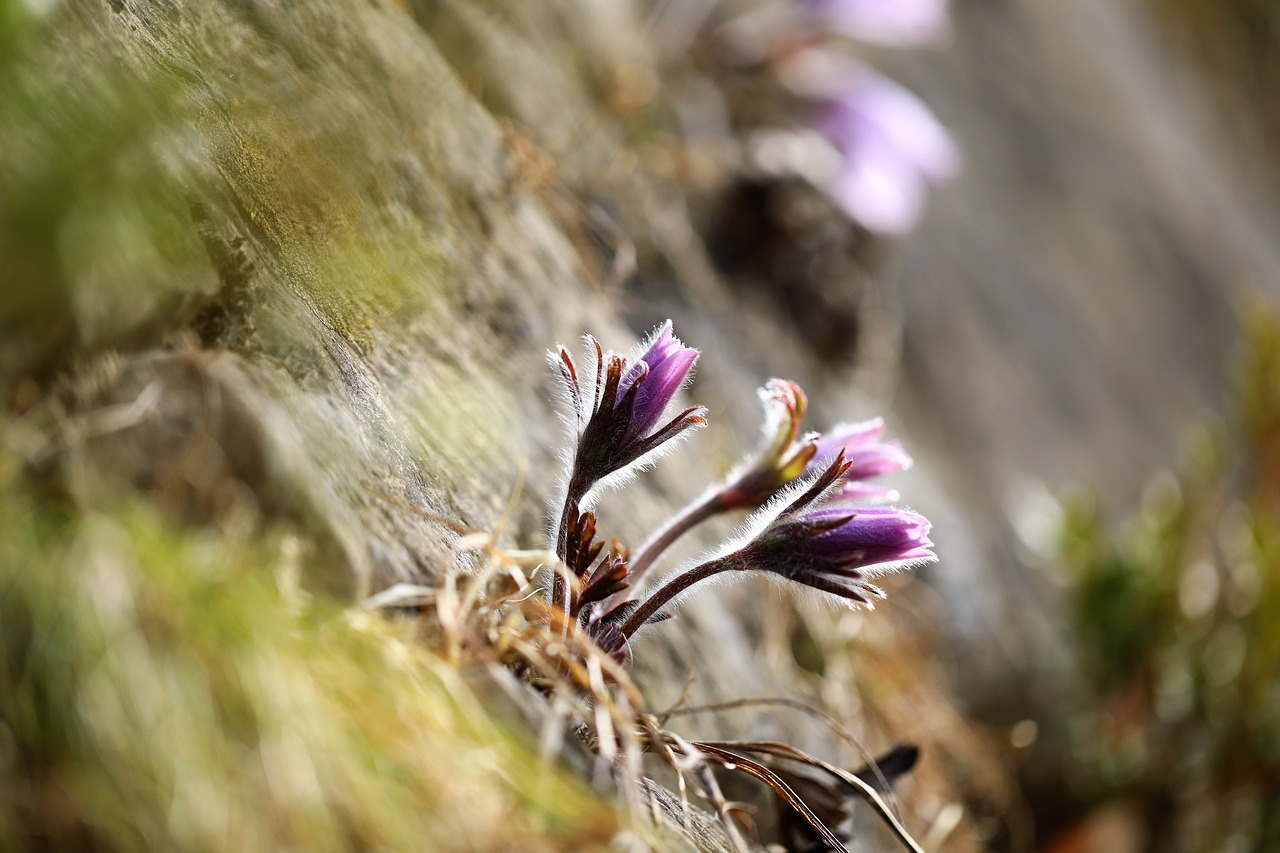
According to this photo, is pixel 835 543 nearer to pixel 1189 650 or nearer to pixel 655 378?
pixel 655 378

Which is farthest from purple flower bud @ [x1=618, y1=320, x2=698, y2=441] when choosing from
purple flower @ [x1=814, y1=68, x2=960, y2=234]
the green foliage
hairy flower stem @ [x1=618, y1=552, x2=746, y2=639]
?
purple flower @ [x1=814, y1=68, x2=960, y2=234]

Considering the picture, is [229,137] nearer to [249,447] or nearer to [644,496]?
[249,447]

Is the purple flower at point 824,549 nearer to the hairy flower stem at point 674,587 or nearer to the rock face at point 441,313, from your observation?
the hairy flower stem at point 674,587

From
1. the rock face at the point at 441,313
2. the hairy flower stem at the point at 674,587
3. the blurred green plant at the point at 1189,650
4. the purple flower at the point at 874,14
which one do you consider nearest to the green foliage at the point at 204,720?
the rock face at the point at 441,313

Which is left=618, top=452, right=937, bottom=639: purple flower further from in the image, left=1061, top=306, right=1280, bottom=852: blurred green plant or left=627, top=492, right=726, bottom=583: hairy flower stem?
left=1061, top=306, right=1280, bottom=852: blurred green plant

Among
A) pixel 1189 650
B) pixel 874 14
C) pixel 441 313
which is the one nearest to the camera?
pixel 441 313

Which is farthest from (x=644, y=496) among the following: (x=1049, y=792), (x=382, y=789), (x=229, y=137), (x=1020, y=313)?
(x=1020, y=313)

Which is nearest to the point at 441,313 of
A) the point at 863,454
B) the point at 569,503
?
the point at 569,503

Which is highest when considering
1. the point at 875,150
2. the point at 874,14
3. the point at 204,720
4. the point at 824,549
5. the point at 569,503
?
the point at 874,14
